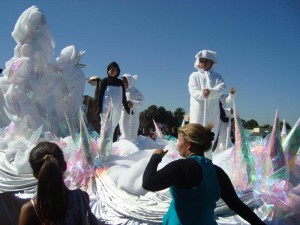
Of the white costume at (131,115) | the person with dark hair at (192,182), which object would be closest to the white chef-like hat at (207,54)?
the white costume at (131,115)

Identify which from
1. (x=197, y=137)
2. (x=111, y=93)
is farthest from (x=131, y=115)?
(x=197, y=137)

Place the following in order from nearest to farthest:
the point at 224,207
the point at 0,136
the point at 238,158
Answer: the point at 224,207
the point at 238,158
the point at 0,136

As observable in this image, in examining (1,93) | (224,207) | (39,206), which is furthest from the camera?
A: (1,93)

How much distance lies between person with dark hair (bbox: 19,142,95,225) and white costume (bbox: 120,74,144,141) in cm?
627

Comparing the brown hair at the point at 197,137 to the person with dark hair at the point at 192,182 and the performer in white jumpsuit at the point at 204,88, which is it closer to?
the person with dark hair at the point at 192,182

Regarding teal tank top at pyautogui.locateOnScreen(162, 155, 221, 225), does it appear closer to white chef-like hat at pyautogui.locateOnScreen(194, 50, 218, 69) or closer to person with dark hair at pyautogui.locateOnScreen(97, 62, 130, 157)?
white chef-like hat at pyautogui.locateOnScreen(194, 50, 218, 69)

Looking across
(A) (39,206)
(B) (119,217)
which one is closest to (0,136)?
(B) (119,217)

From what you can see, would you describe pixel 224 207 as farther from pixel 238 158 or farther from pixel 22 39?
pixel 22 39

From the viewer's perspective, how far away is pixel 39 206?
146 centimetres

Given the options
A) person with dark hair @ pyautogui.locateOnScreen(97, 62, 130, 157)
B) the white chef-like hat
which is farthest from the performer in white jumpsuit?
person with dark hair @ pyautogui.locateOnScreen(97, 62, 130, 157)

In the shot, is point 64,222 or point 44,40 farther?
point 44,40

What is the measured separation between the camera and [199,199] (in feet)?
5.27

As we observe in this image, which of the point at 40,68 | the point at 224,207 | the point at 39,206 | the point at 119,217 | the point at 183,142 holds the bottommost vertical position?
the point at 119,217

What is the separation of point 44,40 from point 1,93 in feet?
4.57
